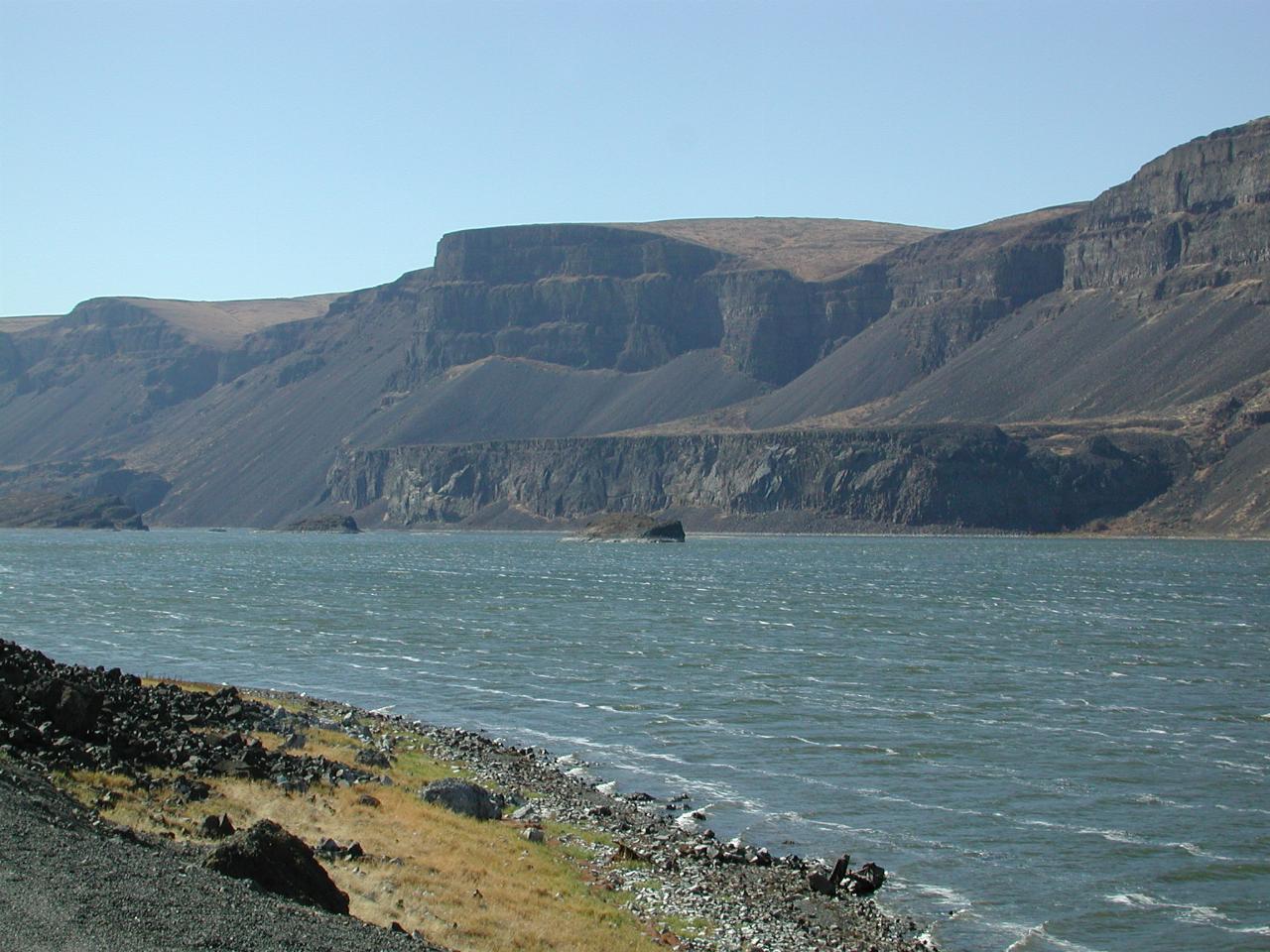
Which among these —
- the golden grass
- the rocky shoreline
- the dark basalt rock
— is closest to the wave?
the rocky shoreline

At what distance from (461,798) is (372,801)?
88.7 inches

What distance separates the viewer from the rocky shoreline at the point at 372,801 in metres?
25.0

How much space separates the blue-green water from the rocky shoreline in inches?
70.1

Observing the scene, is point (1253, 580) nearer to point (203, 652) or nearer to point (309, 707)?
point (203, 652)

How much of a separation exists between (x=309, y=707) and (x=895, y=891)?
24.6 meters

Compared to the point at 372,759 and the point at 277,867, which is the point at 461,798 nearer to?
the point at 372,759

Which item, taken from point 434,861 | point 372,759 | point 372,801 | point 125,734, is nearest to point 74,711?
point 125,734

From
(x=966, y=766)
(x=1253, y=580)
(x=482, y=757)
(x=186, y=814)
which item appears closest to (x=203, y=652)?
(x=482, y=757)

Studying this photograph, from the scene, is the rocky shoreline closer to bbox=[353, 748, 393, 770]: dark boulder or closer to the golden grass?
bbox=[353, 748, 393, 770]: dark boulder

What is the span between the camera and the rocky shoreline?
24953 mm

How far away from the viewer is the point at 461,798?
3319 centimetres

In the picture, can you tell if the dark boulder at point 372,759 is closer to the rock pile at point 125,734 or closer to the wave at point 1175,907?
the rock pile at point 125,734

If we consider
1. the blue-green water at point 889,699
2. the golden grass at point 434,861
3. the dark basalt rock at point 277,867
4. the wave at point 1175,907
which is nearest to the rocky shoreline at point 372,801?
the golden grass at point 434,861

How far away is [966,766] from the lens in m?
42.1
